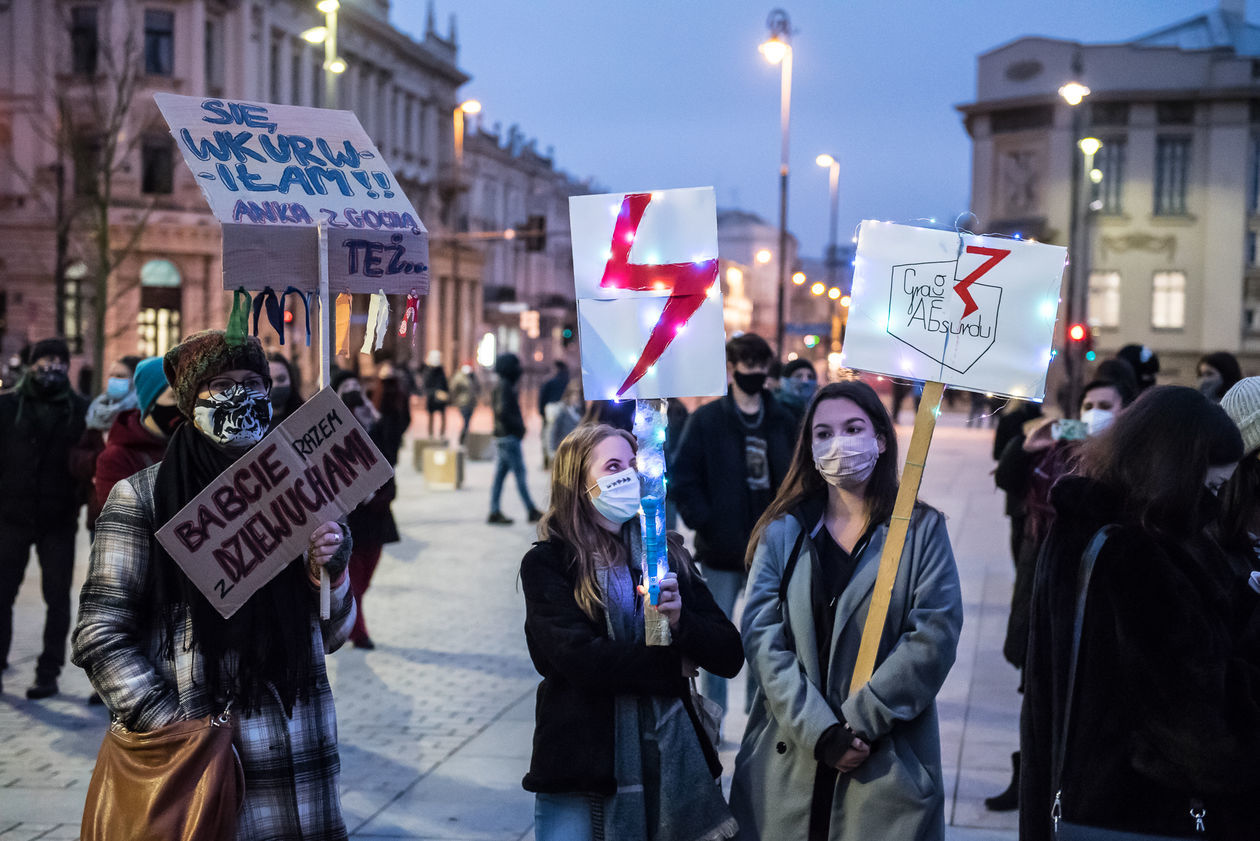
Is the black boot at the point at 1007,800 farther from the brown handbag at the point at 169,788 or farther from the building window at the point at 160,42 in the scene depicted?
the building window at the point at 160,42

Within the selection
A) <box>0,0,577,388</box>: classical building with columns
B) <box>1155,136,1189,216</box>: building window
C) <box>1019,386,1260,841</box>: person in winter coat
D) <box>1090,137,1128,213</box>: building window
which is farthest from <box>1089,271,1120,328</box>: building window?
<box>1019,386,1260,841</box>: person in winter coat

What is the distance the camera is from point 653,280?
3.88 metres

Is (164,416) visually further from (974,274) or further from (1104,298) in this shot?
(1104,298)

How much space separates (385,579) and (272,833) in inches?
337

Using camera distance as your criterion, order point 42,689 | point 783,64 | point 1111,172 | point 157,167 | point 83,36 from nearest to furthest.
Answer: point 42,689, point 783,64, point 83,36, point 157,167, point 1111,172

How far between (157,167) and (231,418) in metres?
43.2

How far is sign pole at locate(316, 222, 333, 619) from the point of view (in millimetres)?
3477

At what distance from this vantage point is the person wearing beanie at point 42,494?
766cm

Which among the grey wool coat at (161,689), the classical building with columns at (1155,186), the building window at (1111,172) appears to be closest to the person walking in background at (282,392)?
the grey wool coat at (161,689)

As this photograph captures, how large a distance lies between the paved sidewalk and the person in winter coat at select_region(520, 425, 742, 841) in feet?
6.58

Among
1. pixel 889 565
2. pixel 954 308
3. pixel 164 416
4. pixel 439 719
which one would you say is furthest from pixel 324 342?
pixel 439 719

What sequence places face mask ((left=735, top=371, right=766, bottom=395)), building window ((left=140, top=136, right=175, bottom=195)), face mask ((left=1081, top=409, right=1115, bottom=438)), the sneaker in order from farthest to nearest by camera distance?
building window ((left=140, top=136, right=175, bottom=195)), the sneaker, face mask ((left=735, top=371, right=766, bottom=395)), face mask ((left=1081, top=409, right=1115, bottom=438))

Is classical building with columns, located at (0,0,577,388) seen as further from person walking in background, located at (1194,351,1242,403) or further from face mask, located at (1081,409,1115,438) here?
face mask, located at (1081,409,1115,438)

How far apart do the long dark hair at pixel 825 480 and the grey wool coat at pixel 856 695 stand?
0.12 meters
